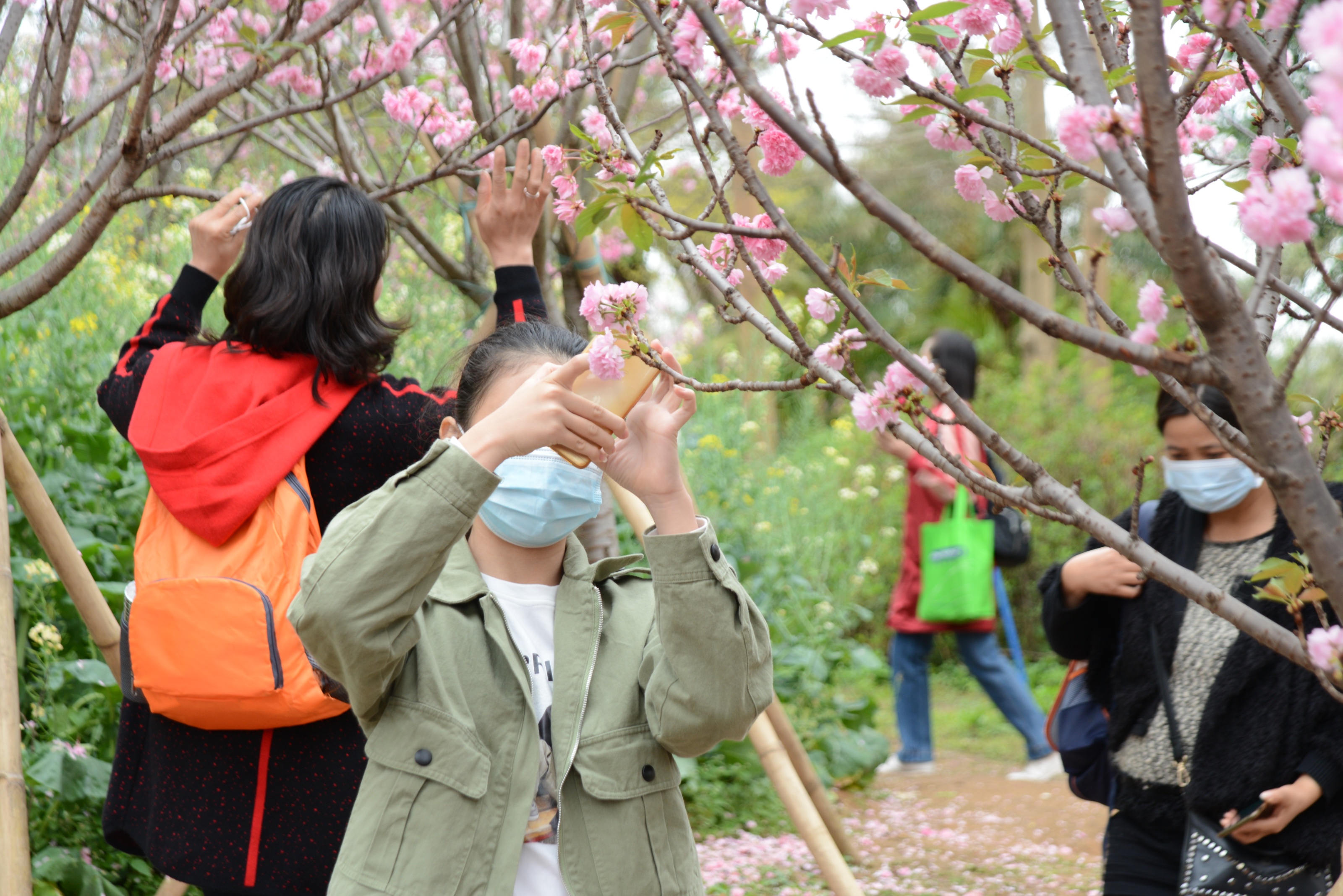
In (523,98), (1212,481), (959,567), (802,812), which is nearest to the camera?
(1212,481)

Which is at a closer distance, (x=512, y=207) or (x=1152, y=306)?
(x=1152, y=306)

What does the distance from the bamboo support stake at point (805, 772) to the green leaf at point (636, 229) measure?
6.72 feet

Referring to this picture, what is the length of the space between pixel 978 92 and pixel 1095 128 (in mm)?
217

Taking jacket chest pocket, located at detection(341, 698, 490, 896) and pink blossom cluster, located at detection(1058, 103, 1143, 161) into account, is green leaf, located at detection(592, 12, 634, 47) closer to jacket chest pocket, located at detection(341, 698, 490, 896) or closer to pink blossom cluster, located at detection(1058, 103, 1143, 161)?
pink blossom cluster, located at detection(1058, 103, 1143, 161)

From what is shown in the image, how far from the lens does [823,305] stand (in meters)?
1.29

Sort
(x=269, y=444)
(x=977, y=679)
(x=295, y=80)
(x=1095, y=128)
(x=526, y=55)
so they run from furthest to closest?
(x=977, y=679) < (x=295, y=80) < (x=526, y=55) < (x=269, y=444) < (x=1095, y=128)

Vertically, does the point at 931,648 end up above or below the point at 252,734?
below

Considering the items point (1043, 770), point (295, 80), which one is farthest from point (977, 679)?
point (295, 80)

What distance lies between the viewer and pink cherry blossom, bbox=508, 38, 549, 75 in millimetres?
2811

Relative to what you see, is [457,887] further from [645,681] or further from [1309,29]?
[1309,29]

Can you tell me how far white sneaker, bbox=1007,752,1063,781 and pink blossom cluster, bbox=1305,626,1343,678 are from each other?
4.83 m

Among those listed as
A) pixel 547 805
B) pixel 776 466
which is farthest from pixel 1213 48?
pixel 776 466

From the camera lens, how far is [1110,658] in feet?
8.19

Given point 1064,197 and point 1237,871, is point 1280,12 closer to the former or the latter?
point 1064,197
